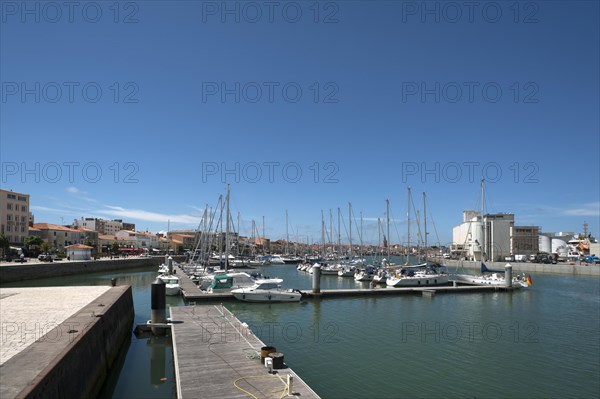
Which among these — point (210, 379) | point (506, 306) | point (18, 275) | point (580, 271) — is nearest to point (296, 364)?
point (210, 379)

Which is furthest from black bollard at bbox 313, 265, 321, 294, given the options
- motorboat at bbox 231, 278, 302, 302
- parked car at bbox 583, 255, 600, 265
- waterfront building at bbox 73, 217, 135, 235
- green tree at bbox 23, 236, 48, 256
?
waterfront building at bbox 73, 217, 135, 235

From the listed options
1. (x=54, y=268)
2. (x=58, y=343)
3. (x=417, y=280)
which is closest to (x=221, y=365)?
(x=58, y=343)

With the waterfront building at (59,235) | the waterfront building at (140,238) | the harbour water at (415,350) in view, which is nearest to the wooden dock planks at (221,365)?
the harbour water at (415,350)

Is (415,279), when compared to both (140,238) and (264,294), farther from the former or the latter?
(140,238)

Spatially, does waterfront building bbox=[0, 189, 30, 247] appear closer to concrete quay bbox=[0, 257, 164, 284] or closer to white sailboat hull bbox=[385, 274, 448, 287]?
concrete quay bbox=[0, 257, 164, 284]

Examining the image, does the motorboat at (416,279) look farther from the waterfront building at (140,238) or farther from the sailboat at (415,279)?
the waterfront building at (140,238)

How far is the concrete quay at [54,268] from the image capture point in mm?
54978

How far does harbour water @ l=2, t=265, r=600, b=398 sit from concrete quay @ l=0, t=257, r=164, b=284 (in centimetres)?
2915

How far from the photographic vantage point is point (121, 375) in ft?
64.6

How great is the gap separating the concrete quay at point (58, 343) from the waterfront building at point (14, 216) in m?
72.5

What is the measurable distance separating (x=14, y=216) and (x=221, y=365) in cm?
9772

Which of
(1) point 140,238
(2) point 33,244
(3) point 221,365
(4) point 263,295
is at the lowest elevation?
(4) point 263,295

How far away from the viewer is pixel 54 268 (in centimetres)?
6384

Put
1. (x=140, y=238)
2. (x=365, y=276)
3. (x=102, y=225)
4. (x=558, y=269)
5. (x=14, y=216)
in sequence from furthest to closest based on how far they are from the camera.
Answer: (x=102, y=225) → (x=140, y=238) → (x=558, y=269) → (x=14, y=216) → (x=365, y=276)
